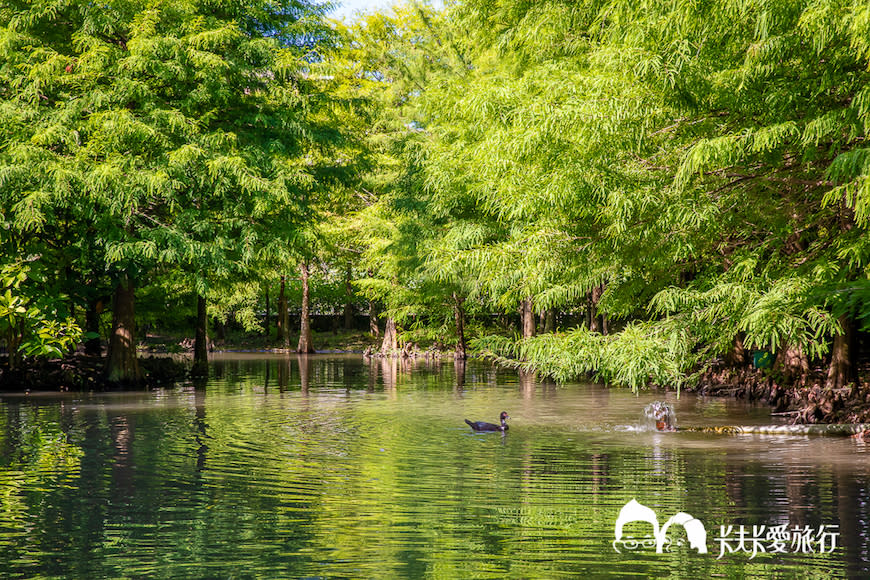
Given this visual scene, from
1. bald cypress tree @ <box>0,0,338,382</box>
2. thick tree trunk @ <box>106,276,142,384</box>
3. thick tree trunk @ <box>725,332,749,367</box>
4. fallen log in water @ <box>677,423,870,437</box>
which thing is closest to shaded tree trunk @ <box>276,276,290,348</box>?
thick tree trunk @ <box>106,276,142,384</box>

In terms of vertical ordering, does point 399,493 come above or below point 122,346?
below

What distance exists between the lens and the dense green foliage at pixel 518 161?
11.9m

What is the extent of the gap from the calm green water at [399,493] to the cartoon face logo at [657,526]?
0.11 meters

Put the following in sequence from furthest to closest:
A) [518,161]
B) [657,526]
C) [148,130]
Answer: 1. [148,130]
2. [518,161]
3. [657,526]

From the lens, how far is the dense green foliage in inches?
467

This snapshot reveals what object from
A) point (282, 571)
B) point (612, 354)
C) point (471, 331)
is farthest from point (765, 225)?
point (471, 331)

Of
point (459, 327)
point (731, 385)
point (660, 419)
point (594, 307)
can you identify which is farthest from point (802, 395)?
point (459, 327)

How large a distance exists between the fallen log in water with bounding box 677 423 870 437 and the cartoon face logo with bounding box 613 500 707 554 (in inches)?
288

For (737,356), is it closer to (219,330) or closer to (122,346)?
(122,346)

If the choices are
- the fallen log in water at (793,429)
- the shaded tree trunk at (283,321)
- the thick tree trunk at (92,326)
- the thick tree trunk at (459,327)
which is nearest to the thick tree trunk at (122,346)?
the thick tree trunk at (92,326)

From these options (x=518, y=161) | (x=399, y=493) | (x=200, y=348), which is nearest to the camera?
(x=399, y=493)

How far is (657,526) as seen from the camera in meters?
8.95

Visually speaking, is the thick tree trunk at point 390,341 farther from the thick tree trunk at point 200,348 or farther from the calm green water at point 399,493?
the calm green water at point 399,493

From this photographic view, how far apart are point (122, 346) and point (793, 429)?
791 inches
